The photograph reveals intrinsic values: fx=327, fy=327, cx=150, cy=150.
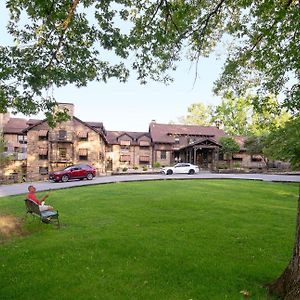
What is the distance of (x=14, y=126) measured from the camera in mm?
55812

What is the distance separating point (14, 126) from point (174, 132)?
27588 millimetres

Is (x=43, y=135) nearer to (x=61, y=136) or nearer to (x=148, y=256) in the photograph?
(x=61, y=136)

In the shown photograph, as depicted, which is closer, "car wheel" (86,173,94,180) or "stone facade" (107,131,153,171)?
"car wheel" (86,173,94,180)

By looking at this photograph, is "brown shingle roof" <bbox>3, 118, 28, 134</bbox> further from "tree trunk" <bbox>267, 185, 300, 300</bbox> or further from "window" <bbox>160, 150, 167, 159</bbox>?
"tree trunk" <bbox>267, 185, 300, 300</bbox>

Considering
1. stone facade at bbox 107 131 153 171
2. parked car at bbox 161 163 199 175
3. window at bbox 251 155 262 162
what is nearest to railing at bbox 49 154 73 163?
stone facade at bbox 107 131 153 171

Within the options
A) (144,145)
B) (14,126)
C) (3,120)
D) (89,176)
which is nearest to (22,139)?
(14,126)

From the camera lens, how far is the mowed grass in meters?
5.20

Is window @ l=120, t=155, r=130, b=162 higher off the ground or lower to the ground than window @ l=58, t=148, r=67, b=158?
lower

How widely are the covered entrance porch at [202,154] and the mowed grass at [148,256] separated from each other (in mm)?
39515

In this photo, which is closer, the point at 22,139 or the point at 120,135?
the point at 22,139

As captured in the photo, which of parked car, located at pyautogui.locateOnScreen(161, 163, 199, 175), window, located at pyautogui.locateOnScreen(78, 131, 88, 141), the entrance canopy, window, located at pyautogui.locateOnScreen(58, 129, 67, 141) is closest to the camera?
parked car, located at pyautogui.locateOnScreen(161, 163, 199, 175)

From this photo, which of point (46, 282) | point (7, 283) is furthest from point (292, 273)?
point (7, 283)

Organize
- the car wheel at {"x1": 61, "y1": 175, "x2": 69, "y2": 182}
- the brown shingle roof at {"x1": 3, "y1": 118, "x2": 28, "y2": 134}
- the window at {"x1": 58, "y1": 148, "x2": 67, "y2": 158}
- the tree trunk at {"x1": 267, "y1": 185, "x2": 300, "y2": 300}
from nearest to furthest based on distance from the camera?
the tree trunk at {"x1": 267, "y1": 185, "x2": 300, "y2": 300}
the car wheel at {"x1": 61, "y1": 175, "x2": 69, "y2": 182}
the window at {"x1": 58, "y1": 148, "x2": 67, "y2": 158}
the brown shingle roof at {"x1": 3, "y1": 118, "x2": 28, "y2": 134}

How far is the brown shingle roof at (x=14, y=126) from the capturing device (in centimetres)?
5412
